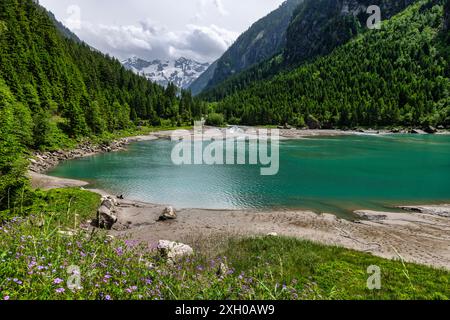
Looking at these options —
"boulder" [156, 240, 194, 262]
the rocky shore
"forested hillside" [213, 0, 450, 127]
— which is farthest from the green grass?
"forested hillside" [213, 0, 450, 127]

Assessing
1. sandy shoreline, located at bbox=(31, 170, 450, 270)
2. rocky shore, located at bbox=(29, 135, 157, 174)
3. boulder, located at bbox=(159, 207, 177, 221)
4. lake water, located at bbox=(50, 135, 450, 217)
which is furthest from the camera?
rocky shore, located at bbox=(29, 135, 157, 174)

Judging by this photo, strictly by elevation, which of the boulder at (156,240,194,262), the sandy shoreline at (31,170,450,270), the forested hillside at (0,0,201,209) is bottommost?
the sandy shoreline at (31,170,450,270)

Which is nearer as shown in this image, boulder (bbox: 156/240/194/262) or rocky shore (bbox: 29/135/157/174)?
boulder (bbox: 156/240/194/262)

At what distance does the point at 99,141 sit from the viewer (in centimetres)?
7738

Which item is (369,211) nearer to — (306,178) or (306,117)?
(306,178)

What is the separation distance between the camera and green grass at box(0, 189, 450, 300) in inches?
261

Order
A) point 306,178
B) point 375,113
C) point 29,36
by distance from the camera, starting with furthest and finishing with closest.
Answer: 1. point 375,113
2. point 29,36
3. point 306,178

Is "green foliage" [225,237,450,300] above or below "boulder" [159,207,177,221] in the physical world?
above

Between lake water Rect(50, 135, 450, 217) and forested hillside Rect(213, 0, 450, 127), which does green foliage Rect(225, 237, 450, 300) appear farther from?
forested hillside Rect(213, 0, 450, 127)

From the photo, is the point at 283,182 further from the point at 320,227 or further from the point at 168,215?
the point at 168,215

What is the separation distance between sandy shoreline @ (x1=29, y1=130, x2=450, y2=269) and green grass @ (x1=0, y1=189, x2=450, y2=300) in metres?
4.01

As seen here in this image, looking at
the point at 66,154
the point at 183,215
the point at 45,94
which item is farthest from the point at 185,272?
the point at 45,94

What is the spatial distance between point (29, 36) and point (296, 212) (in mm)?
107798
